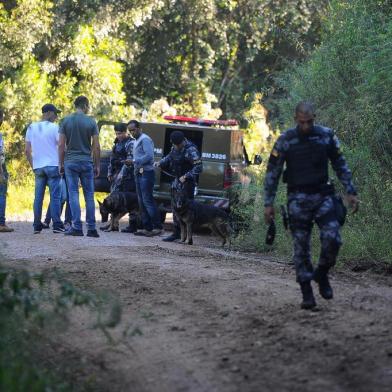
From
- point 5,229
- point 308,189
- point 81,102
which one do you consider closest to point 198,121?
point 5,229

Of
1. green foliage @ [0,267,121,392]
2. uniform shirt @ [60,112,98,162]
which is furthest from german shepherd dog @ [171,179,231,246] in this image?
green foliage @ [0,267,121,392]

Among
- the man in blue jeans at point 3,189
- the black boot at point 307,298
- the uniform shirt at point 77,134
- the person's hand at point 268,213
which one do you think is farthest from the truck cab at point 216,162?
the black boot at point 307,298

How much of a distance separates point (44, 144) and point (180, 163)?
6.90 feet

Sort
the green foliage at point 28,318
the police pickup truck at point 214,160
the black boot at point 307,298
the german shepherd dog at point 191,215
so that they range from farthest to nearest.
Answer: the police pickup truck at point 214,160 → the german shepherd dog at point 191,215 → the black boot at point 307,298 → the green foliage at point 28,318

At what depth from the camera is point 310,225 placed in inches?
343

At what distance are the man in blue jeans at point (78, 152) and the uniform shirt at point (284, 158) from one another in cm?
655

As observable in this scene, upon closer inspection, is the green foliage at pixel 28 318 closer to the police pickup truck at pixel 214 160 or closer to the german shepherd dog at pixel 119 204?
the german shepherd dog at pixel 119 204

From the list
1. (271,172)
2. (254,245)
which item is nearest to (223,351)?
(271,172)

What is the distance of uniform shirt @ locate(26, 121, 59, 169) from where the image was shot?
15766 mm

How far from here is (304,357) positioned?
672 centimetres

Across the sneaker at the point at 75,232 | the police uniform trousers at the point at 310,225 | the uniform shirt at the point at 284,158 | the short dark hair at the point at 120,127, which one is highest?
the short dark hair at the point at 120,127

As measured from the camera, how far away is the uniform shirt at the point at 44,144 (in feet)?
51.7

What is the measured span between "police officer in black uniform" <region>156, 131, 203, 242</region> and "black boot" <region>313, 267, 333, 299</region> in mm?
7302

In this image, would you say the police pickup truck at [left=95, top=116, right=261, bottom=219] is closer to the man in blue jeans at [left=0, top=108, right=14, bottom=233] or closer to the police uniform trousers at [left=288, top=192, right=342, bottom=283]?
the man in blue jeans at [left=0, top=108, right=14, bottom=233]
